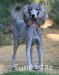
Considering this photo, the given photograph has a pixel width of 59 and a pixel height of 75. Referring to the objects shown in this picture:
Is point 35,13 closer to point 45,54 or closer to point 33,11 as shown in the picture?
point 33,11

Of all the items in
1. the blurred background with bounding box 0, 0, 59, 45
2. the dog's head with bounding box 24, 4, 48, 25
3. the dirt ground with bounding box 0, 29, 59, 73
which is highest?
the dog's head with bounding box 24, 4, 48, 25

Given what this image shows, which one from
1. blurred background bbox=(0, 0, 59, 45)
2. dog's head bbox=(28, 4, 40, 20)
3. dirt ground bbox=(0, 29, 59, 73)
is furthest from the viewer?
blurred background bbox=(0, 0, 59, 45)

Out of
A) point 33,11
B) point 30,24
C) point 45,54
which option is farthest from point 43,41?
point 33,11

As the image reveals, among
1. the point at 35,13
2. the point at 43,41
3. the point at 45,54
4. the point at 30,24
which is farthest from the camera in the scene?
the point at 43,41

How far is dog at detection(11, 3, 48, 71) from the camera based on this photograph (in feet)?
24.4

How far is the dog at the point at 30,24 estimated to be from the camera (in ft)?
24.4

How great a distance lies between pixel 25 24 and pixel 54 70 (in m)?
1.44

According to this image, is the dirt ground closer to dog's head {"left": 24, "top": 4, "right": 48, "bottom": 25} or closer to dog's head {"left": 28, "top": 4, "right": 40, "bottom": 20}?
dog's head {"left": 24, "top": 4, "right": 48, "bottom": 25}

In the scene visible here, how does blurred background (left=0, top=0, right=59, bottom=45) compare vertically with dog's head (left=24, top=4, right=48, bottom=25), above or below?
below

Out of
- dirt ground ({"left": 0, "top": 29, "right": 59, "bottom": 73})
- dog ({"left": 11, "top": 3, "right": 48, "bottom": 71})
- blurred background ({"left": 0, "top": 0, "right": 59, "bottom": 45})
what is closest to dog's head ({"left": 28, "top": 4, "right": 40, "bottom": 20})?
dog ({"left": 11, "top": 3, "right": 48, "bottom": 71})

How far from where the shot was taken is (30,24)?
763cm

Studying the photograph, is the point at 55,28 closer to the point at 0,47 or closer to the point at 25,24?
the point at 0,47

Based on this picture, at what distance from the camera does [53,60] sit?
9500 mm

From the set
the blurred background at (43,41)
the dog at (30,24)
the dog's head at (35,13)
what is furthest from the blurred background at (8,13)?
the dog's head at (35,13)
